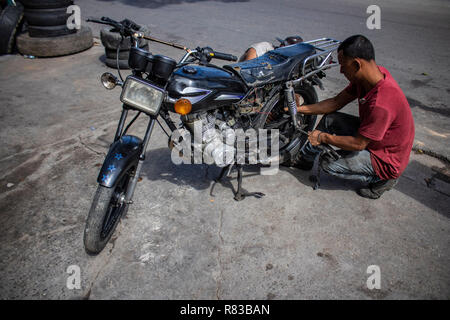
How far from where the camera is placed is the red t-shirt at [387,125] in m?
2.09

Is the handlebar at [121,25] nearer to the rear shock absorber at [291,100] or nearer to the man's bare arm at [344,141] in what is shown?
the rear shock absorber at [291,100]

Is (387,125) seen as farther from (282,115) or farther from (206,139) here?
(206,139)

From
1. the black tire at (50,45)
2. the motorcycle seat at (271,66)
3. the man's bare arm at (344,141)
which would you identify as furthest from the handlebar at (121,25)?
the black tire at (50,45)

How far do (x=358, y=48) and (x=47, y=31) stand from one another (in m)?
5.88

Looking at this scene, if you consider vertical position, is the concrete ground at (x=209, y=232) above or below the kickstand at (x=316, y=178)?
below

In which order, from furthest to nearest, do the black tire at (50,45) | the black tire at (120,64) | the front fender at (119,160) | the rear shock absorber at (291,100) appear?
the black tire at (50,45) < the black tire at (120,64) < the rear shock absorber at (291,100) < the front fender at (119,160)

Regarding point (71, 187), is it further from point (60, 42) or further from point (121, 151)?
point (60, 42)

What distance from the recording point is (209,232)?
2.24 metres

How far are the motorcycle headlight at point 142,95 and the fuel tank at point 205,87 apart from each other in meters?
0.14

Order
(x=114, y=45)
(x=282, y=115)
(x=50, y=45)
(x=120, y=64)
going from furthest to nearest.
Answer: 1. (x=50, y=45)
2. (x=120, y=64)
3. (x=114, y=45)
4. (x=282, y=115)

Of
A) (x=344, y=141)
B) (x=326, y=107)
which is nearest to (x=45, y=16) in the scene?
(x=326, y=107)

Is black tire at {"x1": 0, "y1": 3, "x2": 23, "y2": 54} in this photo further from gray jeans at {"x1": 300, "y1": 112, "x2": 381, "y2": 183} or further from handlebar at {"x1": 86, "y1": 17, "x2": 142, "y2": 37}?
gray jeans at {"x1": 300, "y1": 112, "x2": 381, "y2": 183}

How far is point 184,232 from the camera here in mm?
2232

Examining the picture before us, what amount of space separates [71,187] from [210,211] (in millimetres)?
1351
